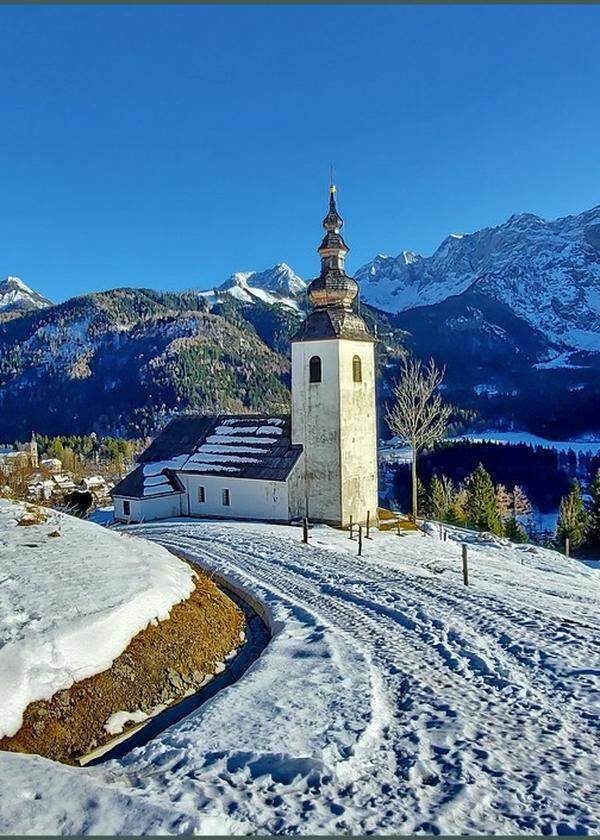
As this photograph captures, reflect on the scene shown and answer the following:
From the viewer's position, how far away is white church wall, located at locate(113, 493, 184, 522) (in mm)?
33031

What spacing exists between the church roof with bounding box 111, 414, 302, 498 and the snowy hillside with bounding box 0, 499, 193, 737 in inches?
583

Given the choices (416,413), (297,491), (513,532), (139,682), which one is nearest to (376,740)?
(139,682)

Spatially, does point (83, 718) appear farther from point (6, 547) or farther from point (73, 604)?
point (6, 547)

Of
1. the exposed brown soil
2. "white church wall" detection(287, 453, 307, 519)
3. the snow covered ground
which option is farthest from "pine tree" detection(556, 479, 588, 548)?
the exposed brown soil

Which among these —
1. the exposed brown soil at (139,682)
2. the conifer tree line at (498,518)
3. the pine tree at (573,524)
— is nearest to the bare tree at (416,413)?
the conifer tree line at (498,518)

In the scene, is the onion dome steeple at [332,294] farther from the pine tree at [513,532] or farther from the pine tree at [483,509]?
the pine tree at [513,532]

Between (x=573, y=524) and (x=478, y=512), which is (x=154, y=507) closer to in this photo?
(x=478, y=512)

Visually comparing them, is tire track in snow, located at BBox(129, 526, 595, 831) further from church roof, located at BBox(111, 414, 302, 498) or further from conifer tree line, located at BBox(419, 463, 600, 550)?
conifer tree line, located at BBox(419, 463, 600, 550)

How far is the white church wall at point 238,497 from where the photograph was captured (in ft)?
98.2

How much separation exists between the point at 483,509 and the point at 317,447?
82.1 ft

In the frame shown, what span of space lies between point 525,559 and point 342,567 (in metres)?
11.5

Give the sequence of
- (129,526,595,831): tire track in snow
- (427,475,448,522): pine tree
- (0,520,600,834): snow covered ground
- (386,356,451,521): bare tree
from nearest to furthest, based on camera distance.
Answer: (0,520,600,834): snow covered ground < (129,526,595,831): tire track in snow < (386,356,451,521): bare tree < (427,475,448,522): pine tree

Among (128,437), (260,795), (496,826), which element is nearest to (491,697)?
(496,826)

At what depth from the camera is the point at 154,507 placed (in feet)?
109
